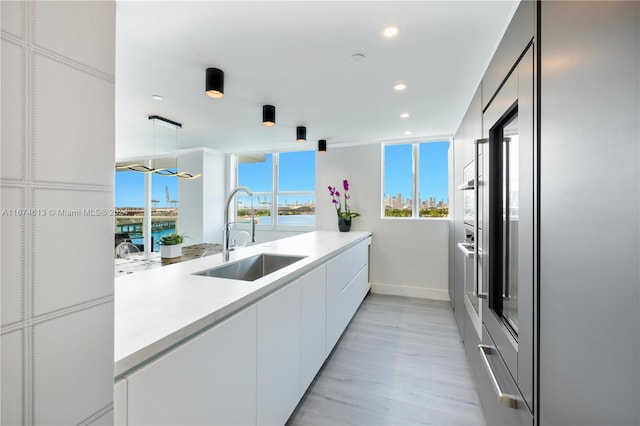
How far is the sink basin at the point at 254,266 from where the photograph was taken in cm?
185

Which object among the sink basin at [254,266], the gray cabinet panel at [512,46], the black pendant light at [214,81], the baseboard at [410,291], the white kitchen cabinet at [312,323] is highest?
the black pendant light at [214,81]

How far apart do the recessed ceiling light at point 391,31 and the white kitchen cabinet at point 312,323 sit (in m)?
1.52

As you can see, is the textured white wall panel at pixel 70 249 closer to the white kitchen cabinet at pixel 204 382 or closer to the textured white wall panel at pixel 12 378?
the textured white wall panel at pixel 12 378

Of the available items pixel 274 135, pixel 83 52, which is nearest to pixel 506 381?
pixel 83 52

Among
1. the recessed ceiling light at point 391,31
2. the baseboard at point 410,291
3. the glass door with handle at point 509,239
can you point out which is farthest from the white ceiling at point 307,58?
the baseboard at point 410,291

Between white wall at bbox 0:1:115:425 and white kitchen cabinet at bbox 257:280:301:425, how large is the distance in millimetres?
738

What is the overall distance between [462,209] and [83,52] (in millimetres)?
2533

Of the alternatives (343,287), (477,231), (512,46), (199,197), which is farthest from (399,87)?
(199,197)

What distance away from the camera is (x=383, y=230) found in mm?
4176

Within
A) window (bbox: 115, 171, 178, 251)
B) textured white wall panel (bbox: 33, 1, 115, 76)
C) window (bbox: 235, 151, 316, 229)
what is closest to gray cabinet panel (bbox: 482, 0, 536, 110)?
textured white wall panel (bbox: 33, 1, 115, 76)

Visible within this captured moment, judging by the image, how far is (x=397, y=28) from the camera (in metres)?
1.54

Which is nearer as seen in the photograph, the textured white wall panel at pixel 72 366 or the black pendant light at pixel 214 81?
the textured white wall panel at pixel 72 366

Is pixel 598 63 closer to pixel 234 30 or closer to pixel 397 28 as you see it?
pixel 397 28

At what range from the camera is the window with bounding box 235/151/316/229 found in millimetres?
5020
